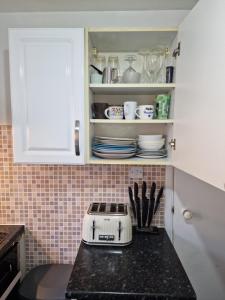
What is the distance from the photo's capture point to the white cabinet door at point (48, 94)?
120 cm

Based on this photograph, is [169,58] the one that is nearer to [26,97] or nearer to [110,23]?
[110,23]

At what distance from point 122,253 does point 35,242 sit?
690 millimetres

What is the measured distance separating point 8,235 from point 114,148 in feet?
2.88

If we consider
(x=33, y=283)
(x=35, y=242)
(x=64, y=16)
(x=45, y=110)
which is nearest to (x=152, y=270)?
(x=33, y=283)

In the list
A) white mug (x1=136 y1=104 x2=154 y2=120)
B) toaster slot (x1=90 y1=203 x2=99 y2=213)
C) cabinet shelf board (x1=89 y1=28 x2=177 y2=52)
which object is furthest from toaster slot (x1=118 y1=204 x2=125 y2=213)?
cabinet shelf board (x1=89 y1=28 x2=177 y2=52)

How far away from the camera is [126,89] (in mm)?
1341

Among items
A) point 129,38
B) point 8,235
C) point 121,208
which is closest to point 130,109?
point 129,38

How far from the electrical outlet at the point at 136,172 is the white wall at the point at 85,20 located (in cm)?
94

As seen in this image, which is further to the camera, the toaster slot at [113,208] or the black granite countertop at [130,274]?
the toaster slot at [113,208]

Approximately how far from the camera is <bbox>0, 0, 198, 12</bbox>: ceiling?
1329 mm

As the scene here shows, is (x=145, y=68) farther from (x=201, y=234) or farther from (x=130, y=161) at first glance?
(x=201, y=234)

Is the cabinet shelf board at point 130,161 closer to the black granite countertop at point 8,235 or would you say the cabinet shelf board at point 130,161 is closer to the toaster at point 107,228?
the toaster at point 107,228

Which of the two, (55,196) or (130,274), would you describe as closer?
(130,274)

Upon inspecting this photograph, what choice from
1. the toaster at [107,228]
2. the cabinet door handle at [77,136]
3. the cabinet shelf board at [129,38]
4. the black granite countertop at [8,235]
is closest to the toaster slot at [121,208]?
the toaster at [107,228]
